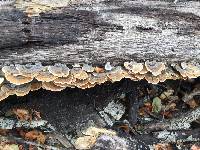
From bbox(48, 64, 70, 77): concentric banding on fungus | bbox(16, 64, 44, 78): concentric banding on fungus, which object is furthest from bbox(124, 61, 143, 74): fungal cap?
bbox(16, 64, 44, 78): concentric banding on fungus

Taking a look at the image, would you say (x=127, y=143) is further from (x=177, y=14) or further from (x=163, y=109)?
(x=177, y=14)

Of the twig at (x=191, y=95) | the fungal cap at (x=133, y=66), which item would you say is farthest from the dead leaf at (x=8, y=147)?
the twig at (x=191, y=95)

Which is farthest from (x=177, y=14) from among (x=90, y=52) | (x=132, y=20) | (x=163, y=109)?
(x=163, y=109)

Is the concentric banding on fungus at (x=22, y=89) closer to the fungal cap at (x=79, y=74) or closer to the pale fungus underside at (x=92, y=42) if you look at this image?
the pale fungus underside at (x=92, y=42)

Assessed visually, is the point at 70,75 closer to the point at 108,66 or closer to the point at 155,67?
the point at 108,66

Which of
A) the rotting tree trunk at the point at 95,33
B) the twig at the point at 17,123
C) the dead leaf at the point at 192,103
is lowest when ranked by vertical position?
the twig at the point at 17,123

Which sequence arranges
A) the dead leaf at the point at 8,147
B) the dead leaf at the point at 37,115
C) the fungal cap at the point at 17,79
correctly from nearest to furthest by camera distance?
the fungal cap at the point at 17,79 < the dead leaf at the point at 8,147 < the dead leaf at the point at 37,115

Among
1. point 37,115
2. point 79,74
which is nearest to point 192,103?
point 79,74

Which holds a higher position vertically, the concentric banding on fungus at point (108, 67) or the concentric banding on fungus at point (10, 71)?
the concentric banding on fungus at point (10, 71)
